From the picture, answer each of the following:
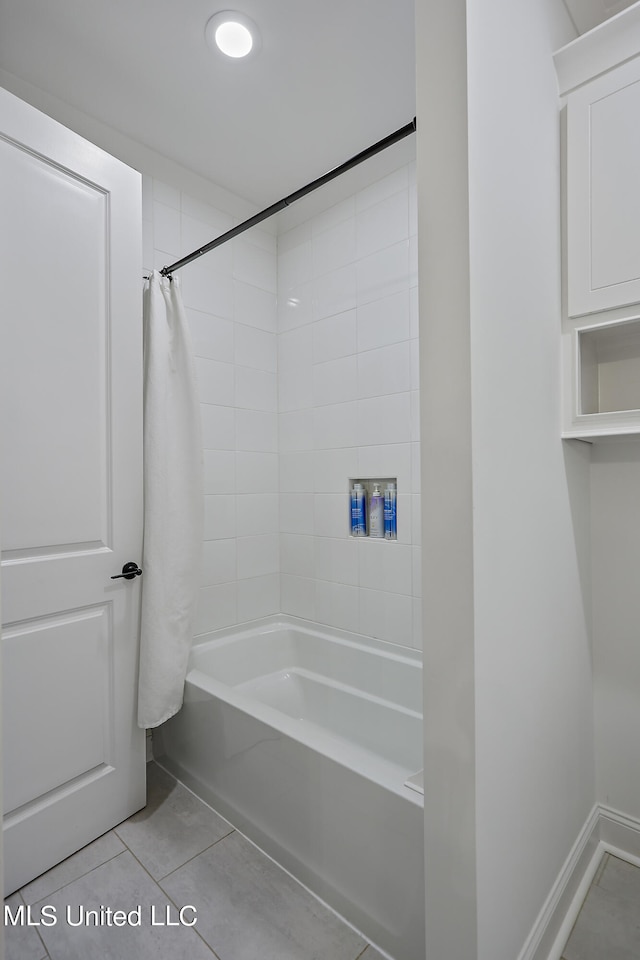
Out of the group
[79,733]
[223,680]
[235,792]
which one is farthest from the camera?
[223,680]

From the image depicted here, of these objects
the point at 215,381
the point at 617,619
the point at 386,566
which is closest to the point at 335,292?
the point at 215,381

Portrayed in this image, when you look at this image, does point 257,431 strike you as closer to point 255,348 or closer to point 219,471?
point 219,471

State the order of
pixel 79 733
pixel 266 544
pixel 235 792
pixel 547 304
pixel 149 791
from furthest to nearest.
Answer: pixel 266 544 < pixel 149 791 < pixel 235 792 < pixel 79 733 < pixel 547 304

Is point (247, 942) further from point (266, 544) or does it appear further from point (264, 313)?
point (264, 313)

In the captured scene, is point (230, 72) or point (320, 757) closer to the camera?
point (320, 757)

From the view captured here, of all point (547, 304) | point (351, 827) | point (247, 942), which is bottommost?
point (247, 942)

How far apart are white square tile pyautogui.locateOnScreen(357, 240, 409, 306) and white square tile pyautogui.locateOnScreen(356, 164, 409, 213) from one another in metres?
0.24

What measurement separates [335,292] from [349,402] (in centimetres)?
56

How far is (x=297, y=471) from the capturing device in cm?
265

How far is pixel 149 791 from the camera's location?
1.95 meters

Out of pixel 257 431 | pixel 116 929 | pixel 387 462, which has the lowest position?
pixel 116 929

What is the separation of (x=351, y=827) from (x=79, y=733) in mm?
935

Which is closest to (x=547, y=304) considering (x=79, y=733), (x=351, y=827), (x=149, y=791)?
(x=351, y=827)

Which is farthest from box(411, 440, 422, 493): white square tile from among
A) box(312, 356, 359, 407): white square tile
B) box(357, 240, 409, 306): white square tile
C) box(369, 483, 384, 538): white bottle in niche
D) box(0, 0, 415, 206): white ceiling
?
box(0, 0, 415, 206): white ceiling
